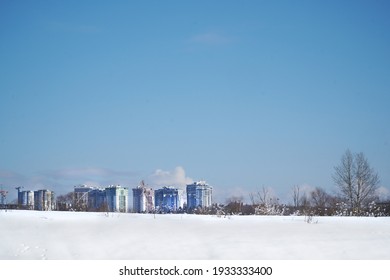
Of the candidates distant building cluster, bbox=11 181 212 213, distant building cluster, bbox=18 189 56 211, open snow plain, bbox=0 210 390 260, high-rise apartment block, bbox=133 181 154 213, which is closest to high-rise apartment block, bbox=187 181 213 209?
distant building cluster, bbox=11 181 212 213

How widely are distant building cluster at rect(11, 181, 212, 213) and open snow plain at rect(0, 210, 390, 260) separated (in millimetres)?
7815

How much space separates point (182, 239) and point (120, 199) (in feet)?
55.6

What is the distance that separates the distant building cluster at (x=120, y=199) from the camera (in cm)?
2201

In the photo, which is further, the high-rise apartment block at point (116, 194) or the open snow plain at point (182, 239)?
the high-rise apartment block at point (116, 194)

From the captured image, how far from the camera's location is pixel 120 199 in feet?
89.7

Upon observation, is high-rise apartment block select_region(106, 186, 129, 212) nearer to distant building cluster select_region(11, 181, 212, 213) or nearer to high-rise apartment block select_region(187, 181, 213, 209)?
distant building cluster select_region(11, 181, 212, 213)

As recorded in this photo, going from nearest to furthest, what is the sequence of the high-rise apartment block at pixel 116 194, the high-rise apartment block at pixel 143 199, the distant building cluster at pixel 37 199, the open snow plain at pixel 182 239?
1. the open snow plain at pixel 182 239
2. the high-rise apartment block at pixel 143 199
3. the distant building cluster at pixel 37 199
4. the high-rise apartment block at pixel 116 194

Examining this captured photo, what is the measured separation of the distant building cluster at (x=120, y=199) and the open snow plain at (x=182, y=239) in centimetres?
782

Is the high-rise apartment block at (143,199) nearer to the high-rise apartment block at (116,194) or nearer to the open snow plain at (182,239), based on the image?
the high-rise apartment block at (116,194)

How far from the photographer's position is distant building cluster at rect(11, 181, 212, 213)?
2201 cm

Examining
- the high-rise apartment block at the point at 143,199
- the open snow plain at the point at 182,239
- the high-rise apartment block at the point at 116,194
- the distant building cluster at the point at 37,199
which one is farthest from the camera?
the high-rise apartment block at the point at 116,194

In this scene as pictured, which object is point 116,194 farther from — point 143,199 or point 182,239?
point 182,239

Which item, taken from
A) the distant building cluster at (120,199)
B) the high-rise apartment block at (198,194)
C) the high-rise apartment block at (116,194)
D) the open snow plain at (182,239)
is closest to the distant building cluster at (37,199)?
the distant building cluster at (120,199)
